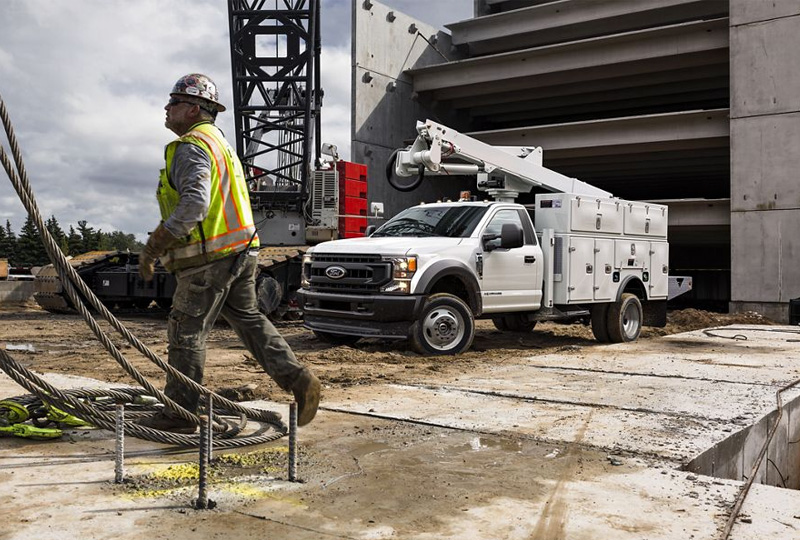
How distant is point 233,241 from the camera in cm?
439

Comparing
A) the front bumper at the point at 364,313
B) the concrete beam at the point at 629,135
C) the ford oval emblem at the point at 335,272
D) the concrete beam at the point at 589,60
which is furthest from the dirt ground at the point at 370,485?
the concrete beam at the point at 589,60

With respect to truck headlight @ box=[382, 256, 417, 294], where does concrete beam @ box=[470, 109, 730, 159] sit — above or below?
above

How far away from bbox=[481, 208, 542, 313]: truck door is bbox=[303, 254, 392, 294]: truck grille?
4.63 feet

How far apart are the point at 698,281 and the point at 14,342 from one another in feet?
94.5

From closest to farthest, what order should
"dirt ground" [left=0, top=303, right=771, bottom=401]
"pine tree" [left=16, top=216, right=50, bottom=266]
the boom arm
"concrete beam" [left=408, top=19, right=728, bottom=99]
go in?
"dirt ground" [left=0, top=303, right=771, bottom=401] < the boom arm < "concrete beam" [left=408, top=19, right=728, bottom=99] < "pine tree" [left=16, top=216, right=50, bottom=266]

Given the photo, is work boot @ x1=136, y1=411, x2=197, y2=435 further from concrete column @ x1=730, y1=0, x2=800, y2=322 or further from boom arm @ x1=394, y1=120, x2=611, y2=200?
concrete column @ x1=730, y1=0, x2=800, y2=322

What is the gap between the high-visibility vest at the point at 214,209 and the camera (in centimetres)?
429

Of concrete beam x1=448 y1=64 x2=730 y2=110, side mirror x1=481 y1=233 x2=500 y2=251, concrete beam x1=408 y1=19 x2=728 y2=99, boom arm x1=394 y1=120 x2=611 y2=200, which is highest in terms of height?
concrete beam x1=408 y1=19 x2=728 y2=99

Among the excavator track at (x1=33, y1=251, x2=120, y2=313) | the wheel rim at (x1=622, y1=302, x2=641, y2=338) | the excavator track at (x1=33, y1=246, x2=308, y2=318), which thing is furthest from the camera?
the excavator track at (x1=33, y1=251, x2=120, y2=313)

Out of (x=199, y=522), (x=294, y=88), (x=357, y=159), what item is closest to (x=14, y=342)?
(x=199, y=522)

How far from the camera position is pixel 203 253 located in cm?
429

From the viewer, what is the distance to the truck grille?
29.3 ft

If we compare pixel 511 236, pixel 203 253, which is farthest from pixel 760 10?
pixel 203 253

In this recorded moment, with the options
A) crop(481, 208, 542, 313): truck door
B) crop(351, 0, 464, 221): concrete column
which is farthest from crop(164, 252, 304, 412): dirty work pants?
crop(351, 0, 464, 221): concrete column
